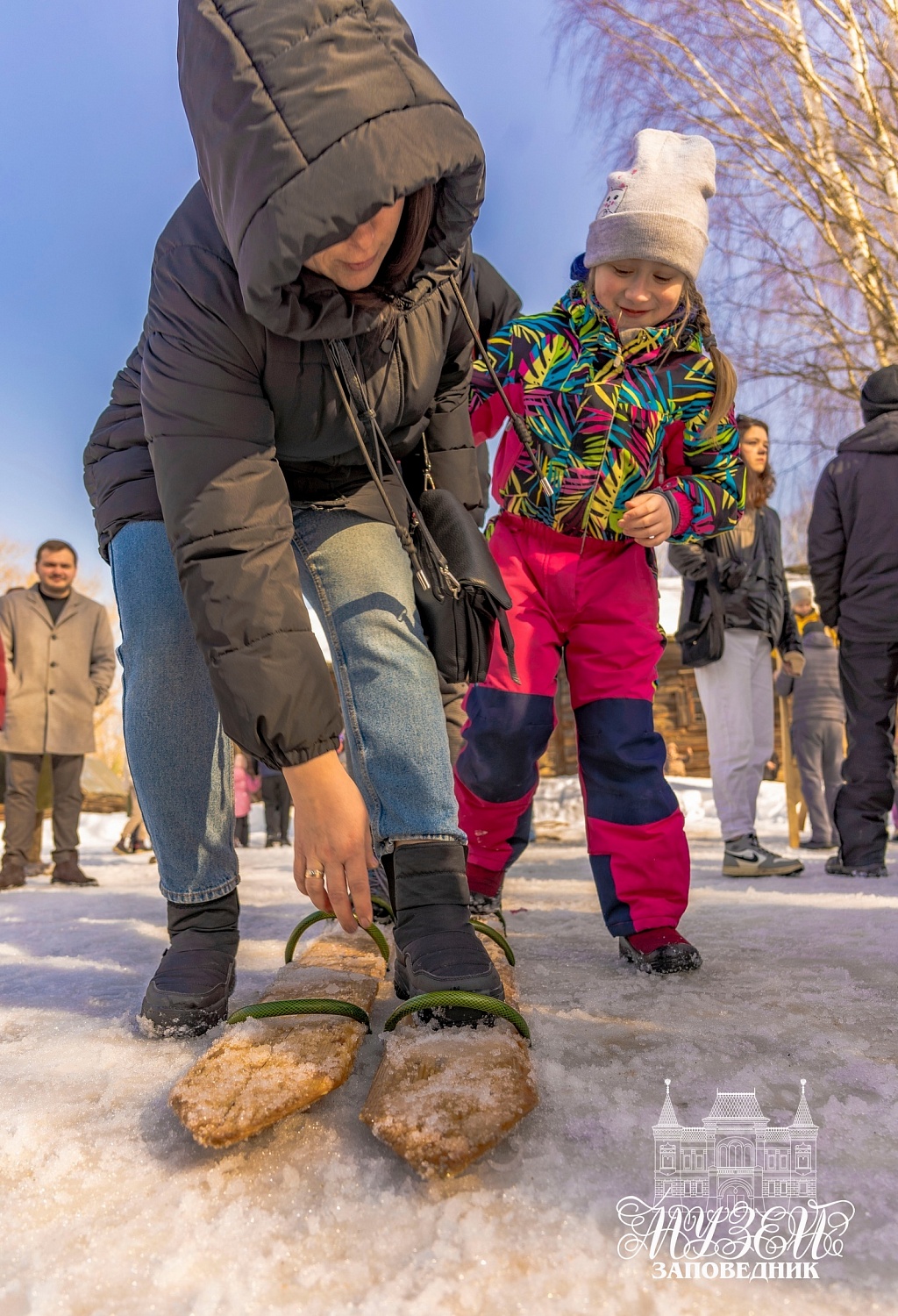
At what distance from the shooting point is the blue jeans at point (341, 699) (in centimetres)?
147

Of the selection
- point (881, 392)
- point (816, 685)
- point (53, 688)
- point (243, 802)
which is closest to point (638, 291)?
point (881, 392)

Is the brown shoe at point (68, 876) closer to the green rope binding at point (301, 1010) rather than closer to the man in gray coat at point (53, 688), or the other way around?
the man in gray coat at point (53, 688)

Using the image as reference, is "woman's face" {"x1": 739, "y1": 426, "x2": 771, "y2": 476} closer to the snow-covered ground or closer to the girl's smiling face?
the girl's smiling face

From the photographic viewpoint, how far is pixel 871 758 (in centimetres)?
366

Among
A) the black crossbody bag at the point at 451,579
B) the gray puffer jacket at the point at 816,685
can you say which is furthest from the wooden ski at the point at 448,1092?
the gray puffer jacket at the point at 816,685

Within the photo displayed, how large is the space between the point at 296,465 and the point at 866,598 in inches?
115

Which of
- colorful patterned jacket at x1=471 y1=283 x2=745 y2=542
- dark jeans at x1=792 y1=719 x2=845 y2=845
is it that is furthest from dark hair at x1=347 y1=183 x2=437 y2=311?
dark jeans at x1=792 y1=719 x2=845 y2=845

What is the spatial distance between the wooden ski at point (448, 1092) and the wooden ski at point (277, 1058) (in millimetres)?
63

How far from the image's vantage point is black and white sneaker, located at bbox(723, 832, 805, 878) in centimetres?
375

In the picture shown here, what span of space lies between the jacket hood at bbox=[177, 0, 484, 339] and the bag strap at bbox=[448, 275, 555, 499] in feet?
1.18

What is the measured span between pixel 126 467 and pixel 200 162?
55cm

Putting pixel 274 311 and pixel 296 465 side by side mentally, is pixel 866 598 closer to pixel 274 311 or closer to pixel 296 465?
pixel 296 465

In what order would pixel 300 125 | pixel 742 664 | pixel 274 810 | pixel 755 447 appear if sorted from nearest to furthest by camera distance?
pixel 300 125
pixel 742 664
pixel 755 447
pixel 274 810

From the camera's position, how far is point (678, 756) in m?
12.3
